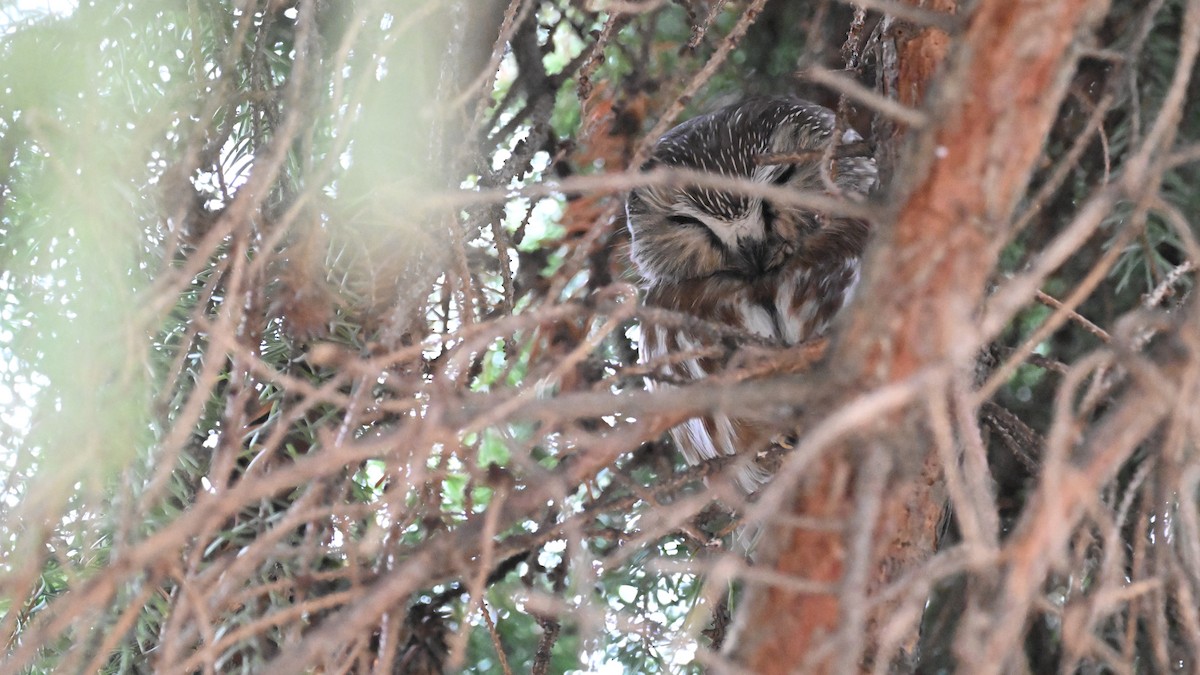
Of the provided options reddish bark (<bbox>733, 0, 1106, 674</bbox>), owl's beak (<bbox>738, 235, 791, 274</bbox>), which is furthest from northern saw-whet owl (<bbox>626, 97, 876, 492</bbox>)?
reddish bark (<bbox>733, 0, 1106, 674</bbox>)

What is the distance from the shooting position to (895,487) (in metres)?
0.93

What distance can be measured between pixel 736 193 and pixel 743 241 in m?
0.10

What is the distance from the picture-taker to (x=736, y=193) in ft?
7.27

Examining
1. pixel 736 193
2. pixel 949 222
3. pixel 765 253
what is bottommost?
pixel 949 222

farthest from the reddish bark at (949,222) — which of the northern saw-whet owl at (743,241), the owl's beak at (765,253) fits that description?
the owl's beak at (765,253)

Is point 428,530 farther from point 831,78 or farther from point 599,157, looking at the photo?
point 599,157

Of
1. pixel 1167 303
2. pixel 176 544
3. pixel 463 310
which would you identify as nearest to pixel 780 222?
pixel 1167 303

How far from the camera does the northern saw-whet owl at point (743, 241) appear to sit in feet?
7.00

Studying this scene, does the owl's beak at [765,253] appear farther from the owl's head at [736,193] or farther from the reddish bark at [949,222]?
the reddish bark at [949,222]

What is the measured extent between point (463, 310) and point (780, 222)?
93 centimetres

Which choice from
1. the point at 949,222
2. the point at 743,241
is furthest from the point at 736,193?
the point at 949,222

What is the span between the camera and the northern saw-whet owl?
2133mm

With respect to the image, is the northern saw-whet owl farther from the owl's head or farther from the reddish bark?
the reddish bark

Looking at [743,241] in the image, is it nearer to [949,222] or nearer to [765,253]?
[765,253]
